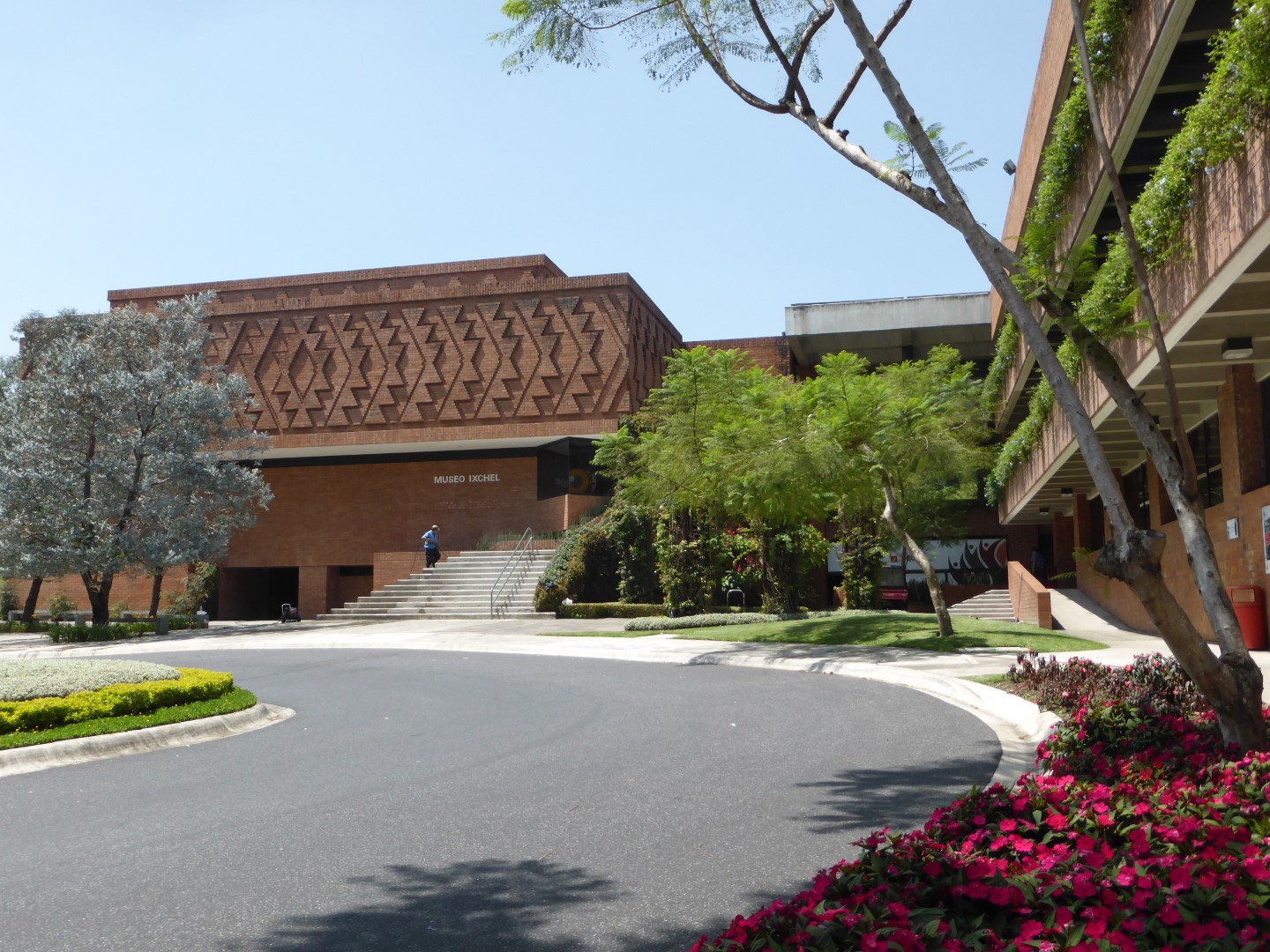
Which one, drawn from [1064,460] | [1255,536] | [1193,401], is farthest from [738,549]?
[1255,536]

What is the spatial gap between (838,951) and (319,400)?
42.5 m

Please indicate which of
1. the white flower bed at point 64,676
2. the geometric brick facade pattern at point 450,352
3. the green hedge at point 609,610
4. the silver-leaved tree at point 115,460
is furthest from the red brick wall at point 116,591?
the white flower bed at point 64,676

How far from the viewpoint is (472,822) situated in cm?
689

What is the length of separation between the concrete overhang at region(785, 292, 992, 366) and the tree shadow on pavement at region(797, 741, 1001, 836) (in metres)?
37.8

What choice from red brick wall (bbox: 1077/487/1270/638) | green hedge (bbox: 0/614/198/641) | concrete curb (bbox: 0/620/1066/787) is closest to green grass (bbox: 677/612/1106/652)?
concrete curb (bbox: 0/620/1066/787)

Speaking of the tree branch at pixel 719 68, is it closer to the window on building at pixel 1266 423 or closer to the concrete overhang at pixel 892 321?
the window on building at pixel 1266 423

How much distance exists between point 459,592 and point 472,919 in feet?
106

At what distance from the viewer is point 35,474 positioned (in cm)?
3177

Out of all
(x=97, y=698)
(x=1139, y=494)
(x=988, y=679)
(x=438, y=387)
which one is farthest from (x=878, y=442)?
(x=438, y=387)

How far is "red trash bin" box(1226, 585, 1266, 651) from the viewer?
17.2 meters

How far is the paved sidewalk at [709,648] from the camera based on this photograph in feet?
39.4

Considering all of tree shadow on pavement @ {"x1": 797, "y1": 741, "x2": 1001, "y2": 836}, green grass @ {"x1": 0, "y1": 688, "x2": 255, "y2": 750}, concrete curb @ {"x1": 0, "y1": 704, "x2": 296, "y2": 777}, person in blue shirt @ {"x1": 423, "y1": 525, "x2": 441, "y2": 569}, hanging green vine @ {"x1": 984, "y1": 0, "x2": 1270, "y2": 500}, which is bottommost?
tree shadow on pavement @ {"x1": 797, "y1": 741, "x2": 1001, "y2": 836}

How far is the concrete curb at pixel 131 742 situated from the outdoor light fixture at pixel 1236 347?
44.7 ft

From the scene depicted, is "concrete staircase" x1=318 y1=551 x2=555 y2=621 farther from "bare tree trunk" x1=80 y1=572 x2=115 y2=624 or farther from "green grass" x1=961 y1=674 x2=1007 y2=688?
"green grass" x1=961 y1=674 x2=1007 y2=688
